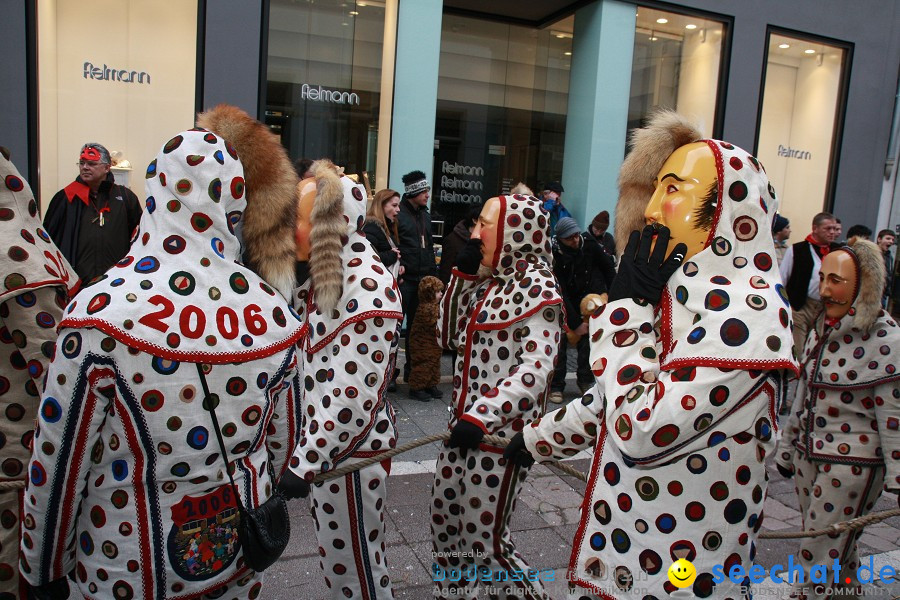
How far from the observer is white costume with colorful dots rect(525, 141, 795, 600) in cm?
182

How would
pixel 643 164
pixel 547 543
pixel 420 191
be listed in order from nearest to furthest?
1. pixel 643 164
2. pixel 547 543
3. pixel 420 191

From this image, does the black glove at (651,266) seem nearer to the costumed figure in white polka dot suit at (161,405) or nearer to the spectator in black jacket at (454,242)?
the costumed figure in white polka dot suit at (161,405)

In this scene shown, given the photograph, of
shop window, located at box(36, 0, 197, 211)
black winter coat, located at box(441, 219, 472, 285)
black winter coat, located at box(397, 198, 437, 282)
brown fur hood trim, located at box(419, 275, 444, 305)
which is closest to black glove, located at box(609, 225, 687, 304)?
brown fur hood trim, located at box(419, 275, 444, 305)

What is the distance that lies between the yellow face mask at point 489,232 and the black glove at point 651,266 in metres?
1.39

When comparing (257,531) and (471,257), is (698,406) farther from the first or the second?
(471,257)

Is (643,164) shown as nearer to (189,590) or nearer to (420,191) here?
(189,590)

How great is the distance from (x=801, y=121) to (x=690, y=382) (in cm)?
1254

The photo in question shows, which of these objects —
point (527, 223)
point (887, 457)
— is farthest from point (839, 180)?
point (527, 223)

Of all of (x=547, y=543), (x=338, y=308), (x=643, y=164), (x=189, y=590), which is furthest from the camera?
(x=547, y=543)

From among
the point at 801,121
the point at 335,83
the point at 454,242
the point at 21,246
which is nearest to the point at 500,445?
the point at 21,246

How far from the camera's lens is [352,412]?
2.63 metres

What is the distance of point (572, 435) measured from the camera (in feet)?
7.41

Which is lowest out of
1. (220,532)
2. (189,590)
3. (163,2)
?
(189,590)

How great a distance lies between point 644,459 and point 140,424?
1403mm
